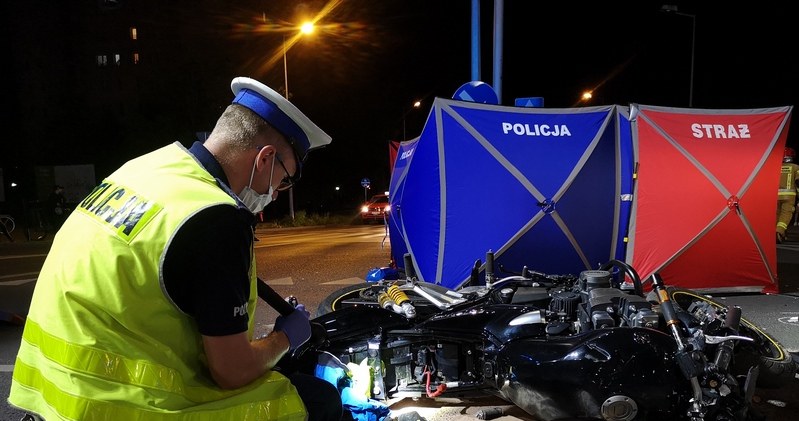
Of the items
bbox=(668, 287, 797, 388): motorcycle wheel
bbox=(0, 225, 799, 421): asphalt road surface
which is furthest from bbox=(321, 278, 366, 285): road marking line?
bbox=(668, 287, 797, 388): motorcycle wheel

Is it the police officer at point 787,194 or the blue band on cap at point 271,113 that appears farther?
the police officer at point 787,194

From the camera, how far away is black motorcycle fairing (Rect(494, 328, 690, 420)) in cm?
270

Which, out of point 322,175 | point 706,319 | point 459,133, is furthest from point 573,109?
point 322,175

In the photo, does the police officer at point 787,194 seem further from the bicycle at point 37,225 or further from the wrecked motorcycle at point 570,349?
the bicycle at point 37,225

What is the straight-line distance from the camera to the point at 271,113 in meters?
1.64

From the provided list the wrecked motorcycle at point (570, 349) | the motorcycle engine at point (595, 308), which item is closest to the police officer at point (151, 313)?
the wrecked motorcycle at point (570, 349)

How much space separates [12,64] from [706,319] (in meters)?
44.8

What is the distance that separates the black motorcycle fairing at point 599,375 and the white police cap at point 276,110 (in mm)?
1905

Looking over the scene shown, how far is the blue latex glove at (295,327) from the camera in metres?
1.70

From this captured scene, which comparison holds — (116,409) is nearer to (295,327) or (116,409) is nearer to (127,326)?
(127,326)

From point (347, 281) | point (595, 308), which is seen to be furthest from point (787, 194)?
point (595, 308)

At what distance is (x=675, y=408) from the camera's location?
2693 millimetres

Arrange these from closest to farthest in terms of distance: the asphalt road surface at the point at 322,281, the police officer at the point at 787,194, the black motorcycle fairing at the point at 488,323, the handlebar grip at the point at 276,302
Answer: the handlebar grip at the point at 276,302 < the black motorcycle fairing at the point at 488,323 < the asphalt road surface at the point at 322,281 < the police officer at the point at 787,194

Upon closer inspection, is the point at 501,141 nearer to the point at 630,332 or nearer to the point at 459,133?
the point at 459,133
